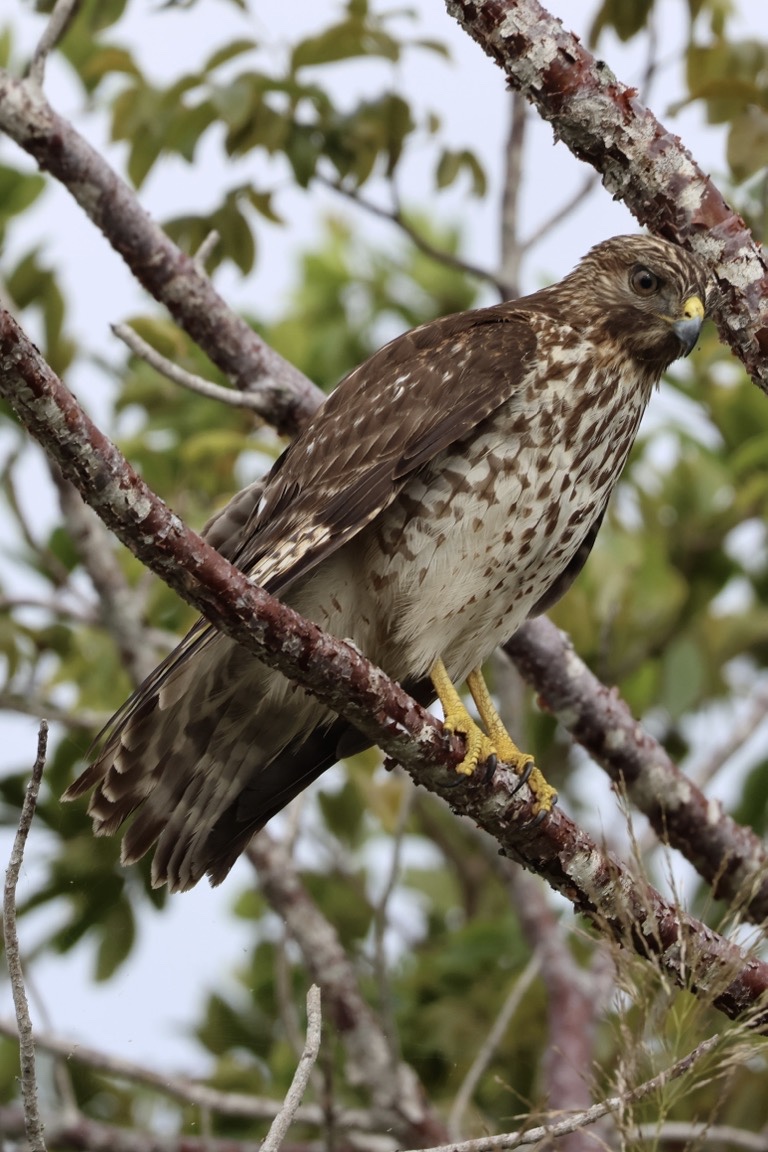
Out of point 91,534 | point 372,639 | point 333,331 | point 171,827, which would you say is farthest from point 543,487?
point 333,331

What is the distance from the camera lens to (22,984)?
2109 mm

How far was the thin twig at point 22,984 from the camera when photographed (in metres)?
2.04

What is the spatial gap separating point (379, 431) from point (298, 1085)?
1.65m

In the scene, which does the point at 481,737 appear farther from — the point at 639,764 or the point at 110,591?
the point at 110,591

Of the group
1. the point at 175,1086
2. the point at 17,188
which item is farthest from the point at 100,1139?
the point at 17,188

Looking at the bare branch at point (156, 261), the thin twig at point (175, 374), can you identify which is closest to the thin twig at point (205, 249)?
the bare branch at point (156, 261)

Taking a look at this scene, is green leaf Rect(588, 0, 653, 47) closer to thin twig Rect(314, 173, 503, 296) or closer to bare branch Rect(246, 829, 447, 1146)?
thin twig Rect(314, 173, 503, 296)

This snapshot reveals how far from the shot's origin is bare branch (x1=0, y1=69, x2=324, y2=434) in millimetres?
3791

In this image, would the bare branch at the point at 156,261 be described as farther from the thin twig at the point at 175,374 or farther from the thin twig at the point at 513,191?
the thin twig at the point at 513,191

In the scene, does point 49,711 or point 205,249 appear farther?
point 49,711

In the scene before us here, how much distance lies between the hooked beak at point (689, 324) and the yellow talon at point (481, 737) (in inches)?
34.0

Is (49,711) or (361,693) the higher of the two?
(49,711)

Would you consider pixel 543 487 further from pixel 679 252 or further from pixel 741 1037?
pixel 741 1037

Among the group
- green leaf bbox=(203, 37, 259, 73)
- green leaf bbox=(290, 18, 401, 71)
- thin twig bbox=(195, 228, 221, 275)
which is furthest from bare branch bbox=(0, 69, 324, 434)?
green leaf bbox=(290, 18, 401, 71)
